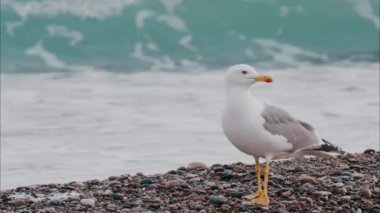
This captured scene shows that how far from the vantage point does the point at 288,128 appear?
6.57 m

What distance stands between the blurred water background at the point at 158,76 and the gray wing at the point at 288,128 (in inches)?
183

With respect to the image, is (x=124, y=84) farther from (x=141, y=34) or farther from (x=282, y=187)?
(x=282, y=187)

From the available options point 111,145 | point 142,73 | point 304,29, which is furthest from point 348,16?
point 111,145

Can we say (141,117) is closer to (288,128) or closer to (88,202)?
(88,202)

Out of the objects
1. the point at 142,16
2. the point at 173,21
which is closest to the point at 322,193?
the point at 142,16

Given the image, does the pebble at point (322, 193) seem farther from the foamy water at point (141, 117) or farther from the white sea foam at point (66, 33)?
the white sea foam at point (66, 33)

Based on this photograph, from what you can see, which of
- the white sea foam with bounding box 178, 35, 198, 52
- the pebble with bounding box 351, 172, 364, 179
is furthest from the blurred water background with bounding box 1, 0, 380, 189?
the pebble with bounding box 351, 172, 364, 179

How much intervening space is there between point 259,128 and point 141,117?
899 cm

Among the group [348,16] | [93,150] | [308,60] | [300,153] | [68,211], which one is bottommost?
[68,211]

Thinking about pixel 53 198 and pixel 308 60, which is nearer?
pixel 53 198

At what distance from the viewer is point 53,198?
277 inches

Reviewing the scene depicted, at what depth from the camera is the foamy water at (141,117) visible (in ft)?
39.3

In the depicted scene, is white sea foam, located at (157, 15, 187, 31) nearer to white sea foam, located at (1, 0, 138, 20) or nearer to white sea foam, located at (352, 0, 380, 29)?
white sea foam, located at (1, 0, 138, 20)

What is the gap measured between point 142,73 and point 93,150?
696 centimetres
